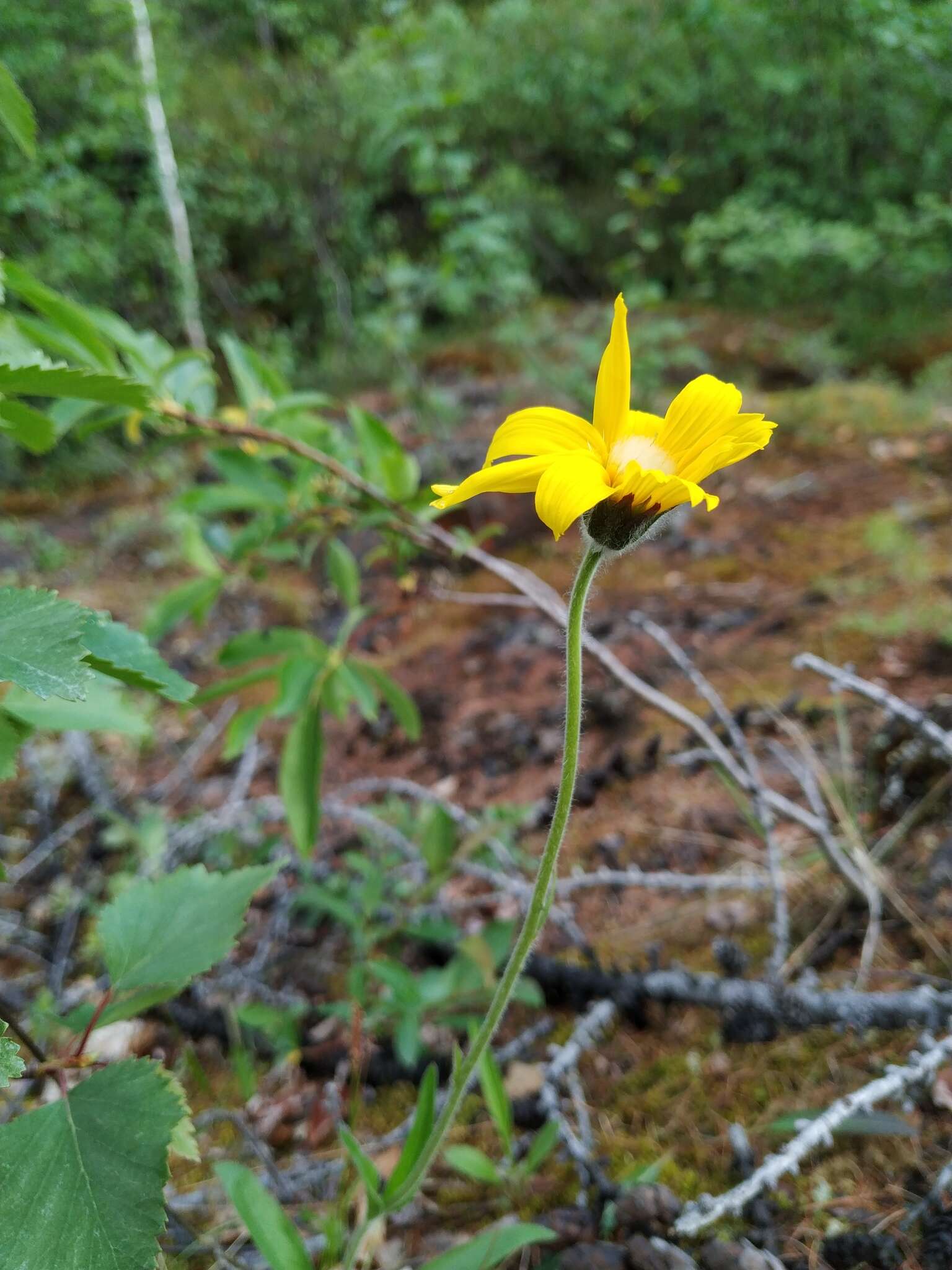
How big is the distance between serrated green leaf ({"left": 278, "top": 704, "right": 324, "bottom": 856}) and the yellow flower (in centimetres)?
76

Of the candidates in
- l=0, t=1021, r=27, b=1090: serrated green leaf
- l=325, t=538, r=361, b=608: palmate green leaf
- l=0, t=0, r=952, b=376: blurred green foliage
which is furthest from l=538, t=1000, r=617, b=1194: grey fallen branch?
l=0, t=0, r=952, b=376: blurred green foliage

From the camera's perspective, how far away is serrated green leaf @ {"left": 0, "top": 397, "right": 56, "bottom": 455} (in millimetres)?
630

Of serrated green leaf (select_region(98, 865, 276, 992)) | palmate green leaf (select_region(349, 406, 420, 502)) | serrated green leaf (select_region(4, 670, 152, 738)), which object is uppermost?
palmate green leaf (select_region(349, 406, 420, 502))

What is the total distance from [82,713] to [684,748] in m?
1.19

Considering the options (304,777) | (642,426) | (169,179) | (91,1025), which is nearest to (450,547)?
(304,777)

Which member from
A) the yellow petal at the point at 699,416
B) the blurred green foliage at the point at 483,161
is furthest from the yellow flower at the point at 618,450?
the blurred green foliage at the point at 483,161

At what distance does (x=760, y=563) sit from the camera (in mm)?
2400

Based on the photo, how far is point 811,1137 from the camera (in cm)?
67

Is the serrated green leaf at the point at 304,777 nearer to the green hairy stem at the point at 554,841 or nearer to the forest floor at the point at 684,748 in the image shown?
the forest floor at the point at 684,748

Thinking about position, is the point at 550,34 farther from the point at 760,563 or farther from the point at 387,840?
the point at 387,840

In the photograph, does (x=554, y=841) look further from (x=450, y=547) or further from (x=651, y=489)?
(x=450, y=547)

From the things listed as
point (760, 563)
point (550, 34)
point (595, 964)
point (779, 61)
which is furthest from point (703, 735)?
point (550, 34)

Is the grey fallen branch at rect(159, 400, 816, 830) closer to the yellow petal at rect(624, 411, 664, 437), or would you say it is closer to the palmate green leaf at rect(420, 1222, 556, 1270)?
the yellow petal at rect(624, 411, 664, 437)

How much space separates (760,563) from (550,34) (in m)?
7.18
